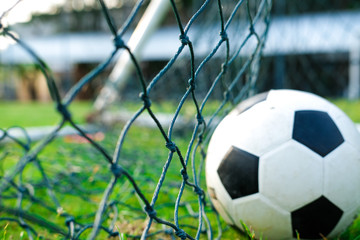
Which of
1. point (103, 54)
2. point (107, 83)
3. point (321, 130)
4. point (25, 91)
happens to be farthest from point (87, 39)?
point (321, 130)

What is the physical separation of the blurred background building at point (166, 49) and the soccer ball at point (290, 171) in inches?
91.3

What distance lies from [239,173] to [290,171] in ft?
0.56

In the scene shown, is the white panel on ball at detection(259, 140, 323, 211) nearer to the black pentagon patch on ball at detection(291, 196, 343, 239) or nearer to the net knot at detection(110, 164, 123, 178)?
the black pentagon patch on ball at detection(291, 196, 343, 239)

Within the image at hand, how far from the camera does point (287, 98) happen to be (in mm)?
1320

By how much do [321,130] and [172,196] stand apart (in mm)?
945

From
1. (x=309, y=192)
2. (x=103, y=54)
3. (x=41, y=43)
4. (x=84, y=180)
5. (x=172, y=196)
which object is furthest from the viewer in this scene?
(x=41, y=43)

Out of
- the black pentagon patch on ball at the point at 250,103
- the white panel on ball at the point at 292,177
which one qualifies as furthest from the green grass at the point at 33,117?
the white panel on ball at the point at 292,177

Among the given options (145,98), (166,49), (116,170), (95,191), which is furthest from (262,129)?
(166,49)

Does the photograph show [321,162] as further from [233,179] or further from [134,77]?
[134,77]

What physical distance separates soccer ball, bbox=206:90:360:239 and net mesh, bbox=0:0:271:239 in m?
0.13

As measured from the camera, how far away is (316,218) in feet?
3.74

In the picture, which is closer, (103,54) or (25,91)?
(103,54)

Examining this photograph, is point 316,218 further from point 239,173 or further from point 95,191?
point 95,191

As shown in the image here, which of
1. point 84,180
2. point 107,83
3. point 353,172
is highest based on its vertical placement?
point 107,83
